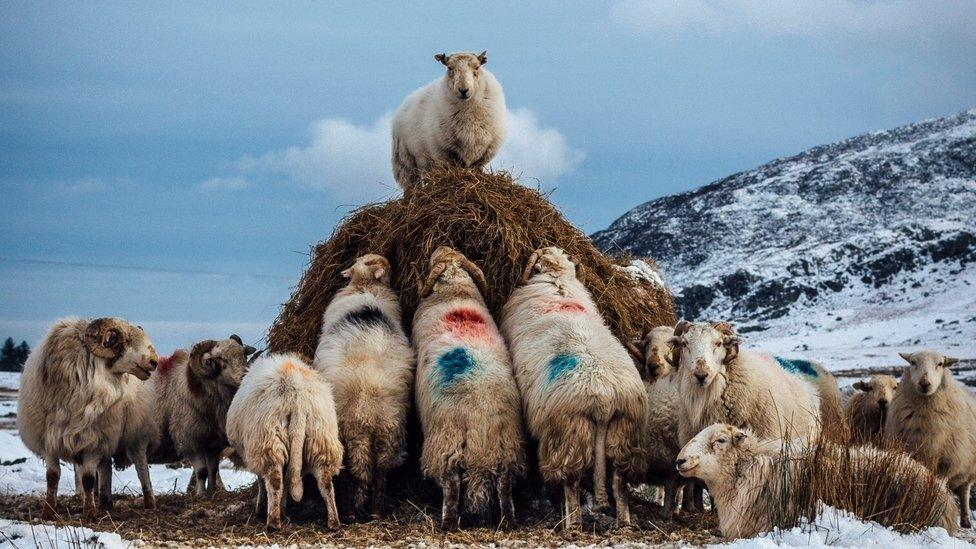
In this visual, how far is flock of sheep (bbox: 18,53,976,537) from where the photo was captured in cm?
924

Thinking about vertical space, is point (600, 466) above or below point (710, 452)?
below

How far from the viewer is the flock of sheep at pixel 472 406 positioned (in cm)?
924

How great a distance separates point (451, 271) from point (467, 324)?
96 cm

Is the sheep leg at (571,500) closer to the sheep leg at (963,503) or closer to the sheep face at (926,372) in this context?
the sheep face at (926,372)

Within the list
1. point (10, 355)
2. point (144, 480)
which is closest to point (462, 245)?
point (144, 480)

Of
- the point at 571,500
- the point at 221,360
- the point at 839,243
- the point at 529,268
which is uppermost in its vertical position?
the point at 839,243

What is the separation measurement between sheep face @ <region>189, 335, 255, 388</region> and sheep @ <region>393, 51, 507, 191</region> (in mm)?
4071

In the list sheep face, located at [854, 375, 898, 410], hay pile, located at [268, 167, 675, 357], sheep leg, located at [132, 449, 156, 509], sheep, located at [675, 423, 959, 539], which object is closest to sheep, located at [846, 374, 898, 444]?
sheep face, located at [854, 375, 898, 410]

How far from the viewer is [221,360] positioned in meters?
11.7

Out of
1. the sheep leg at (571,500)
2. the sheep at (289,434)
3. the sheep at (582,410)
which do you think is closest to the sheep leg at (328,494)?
the sheep at (289,434)

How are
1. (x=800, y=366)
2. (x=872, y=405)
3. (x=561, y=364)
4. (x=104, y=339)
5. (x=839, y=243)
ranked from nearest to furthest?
(x=561, y=364) < (x=104, y=339) < (x=800, y=366) < (x=872, y=405) < (x=839, y=243)

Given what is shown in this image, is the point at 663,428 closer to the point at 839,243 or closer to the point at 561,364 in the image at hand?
the point at 561,364

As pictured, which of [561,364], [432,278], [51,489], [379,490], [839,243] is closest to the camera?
[561,364]

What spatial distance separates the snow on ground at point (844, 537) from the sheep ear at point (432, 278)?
443 centimetres
